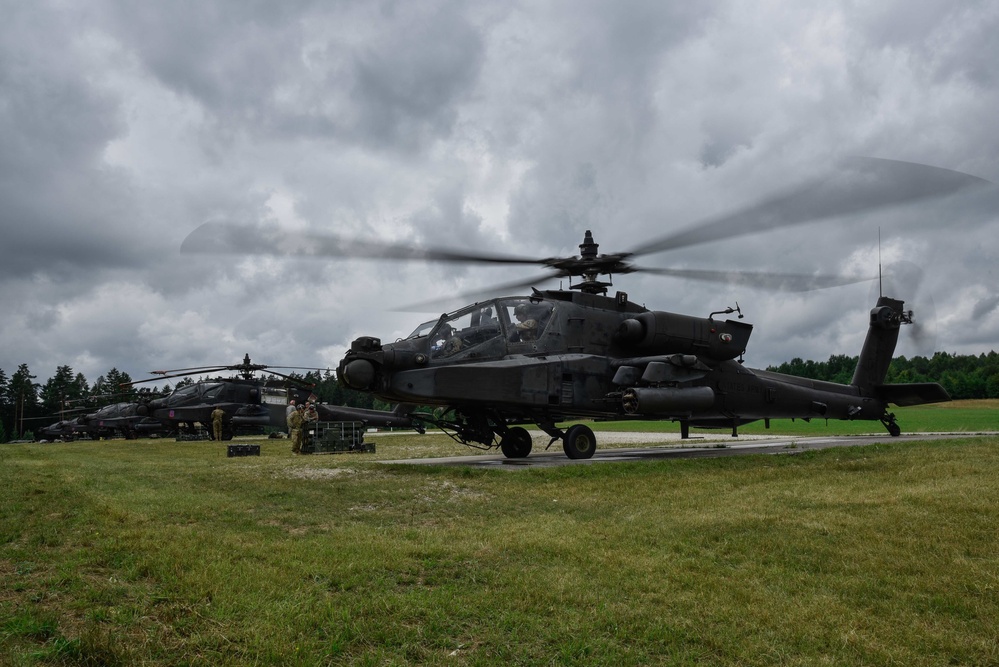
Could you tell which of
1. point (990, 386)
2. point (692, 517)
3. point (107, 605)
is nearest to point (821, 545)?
point (692, 517)

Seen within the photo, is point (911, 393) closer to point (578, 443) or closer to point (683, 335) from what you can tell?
point (683, 335)

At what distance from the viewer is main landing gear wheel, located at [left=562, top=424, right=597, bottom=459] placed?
522 inches

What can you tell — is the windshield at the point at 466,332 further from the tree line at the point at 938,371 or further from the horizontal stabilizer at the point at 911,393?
the tree line at the point at 938,371

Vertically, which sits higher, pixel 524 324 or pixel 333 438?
pixel 524 324

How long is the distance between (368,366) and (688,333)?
22.9ft

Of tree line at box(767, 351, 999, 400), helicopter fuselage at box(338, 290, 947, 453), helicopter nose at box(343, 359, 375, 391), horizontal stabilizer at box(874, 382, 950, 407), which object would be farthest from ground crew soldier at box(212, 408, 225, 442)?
tree line at box(767, 351, 999, 400)

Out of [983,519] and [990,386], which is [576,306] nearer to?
[983,519]

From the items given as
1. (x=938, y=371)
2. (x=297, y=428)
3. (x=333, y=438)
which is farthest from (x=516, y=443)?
(x=938, y=371)

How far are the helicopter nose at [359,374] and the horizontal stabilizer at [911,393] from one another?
14.9 metres

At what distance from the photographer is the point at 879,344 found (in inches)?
757

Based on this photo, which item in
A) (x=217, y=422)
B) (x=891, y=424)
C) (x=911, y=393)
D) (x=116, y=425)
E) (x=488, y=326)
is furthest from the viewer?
(x=116, y=425)

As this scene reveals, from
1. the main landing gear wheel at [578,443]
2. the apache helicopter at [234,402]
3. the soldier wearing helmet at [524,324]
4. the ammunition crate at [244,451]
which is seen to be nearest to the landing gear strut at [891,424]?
the main landing gear wheel at [578,443]

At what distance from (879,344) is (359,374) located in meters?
15.4

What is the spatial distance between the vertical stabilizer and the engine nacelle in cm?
603
